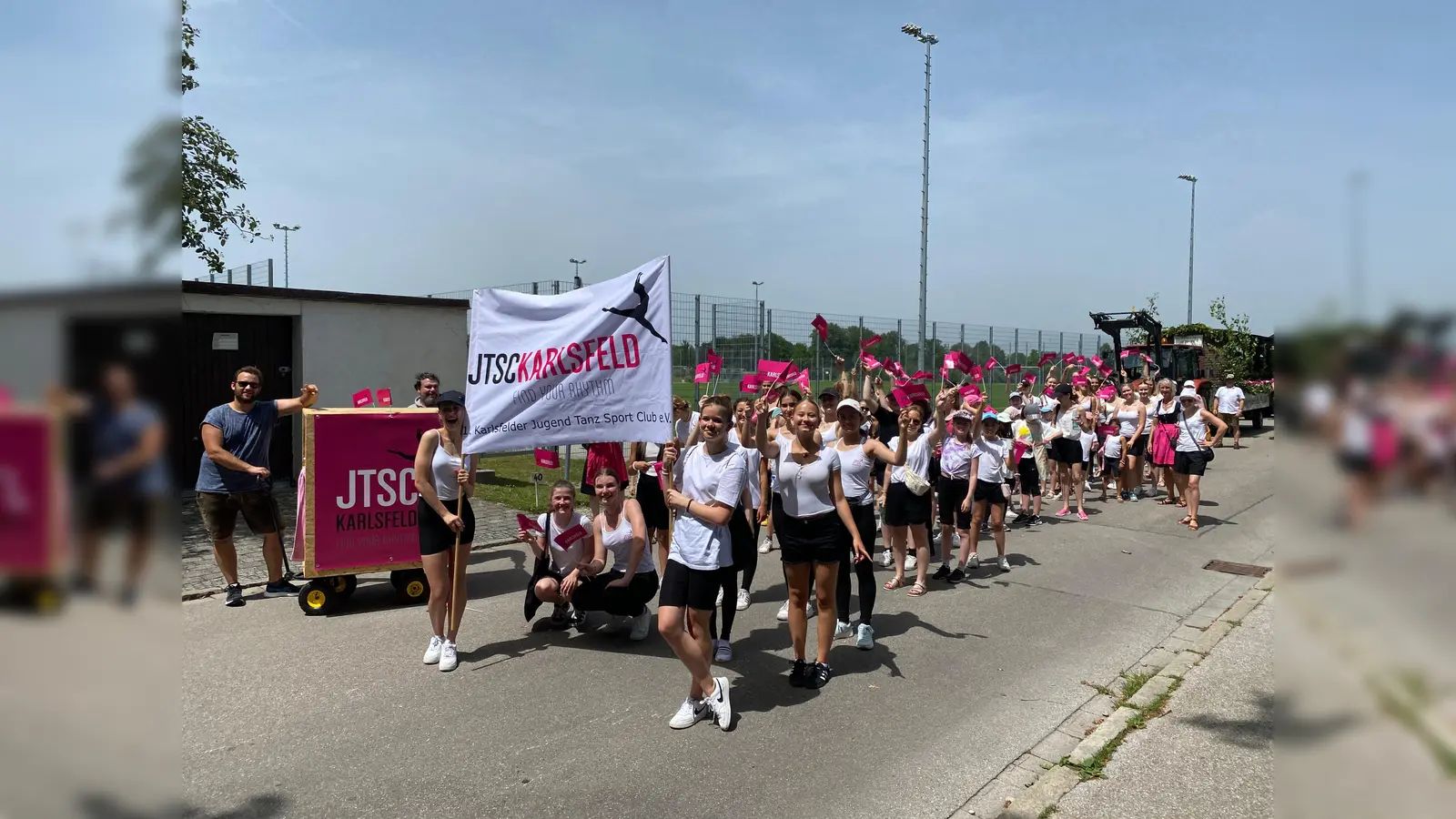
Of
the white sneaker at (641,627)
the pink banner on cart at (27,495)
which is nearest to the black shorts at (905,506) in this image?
the white sneaker at (641,627)

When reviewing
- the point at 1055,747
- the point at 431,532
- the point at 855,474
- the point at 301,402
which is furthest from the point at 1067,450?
the point at 301,402

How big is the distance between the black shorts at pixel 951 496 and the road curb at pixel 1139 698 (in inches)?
81.4

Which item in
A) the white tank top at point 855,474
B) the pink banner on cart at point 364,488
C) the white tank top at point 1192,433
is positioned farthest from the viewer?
the white tank top at point 1192,433

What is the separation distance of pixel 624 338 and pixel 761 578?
3.02 m

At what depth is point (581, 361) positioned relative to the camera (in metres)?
5.89

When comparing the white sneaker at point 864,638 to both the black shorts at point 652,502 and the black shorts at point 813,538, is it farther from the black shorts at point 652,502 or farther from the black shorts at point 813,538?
the black shorts at point 652,502

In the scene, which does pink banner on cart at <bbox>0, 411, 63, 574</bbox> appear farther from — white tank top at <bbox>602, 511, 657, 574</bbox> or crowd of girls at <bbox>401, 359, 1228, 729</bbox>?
white tank top at <bbox>602, 511, 657, 574</bbox>

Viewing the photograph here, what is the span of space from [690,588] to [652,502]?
2457 mm

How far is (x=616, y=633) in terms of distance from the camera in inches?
242

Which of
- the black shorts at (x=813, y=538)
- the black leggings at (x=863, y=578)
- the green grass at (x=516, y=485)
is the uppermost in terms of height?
the black shorts at (x=813, y=538)

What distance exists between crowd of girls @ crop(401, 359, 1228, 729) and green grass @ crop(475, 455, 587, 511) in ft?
11.5

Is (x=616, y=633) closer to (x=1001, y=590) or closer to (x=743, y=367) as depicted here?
(x=1001, y=590)

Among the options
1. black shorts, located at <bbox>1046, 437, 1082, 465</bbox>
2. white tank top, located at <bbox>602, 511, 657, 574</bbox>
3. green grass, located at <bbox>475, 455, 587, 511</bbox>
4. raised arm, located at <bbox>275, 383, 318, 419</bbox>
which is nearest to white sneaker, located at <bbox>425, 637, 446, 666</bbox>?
white tank top, located at <bbox>602, 511, 657, 574</bbox>

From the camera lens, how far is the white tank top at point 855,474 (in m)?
6.17
